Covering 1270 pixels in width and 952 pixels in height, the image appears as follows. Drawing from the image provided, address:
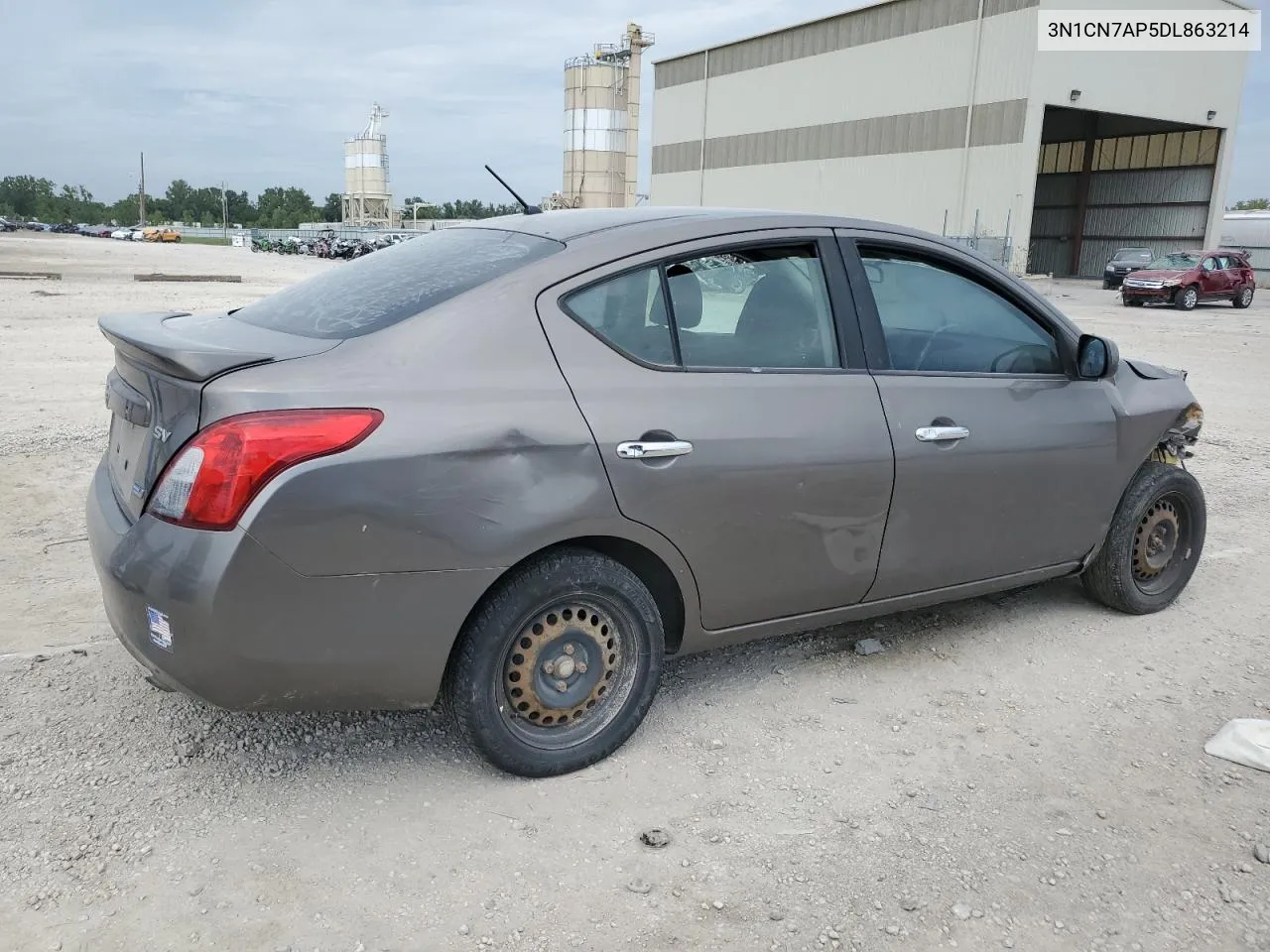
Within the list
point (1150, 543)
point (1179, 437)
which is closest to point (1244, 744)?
point (1150, 543)

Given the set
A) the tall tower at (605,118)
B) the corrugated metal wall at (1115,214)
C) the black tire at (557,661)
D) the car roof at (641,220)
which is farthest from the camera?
the tall tower at (605,118)

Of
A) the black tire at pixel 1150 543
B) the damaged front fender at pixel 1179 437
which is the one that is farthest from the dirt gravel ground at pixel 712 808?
the damaged front fender at pixel 1179 437

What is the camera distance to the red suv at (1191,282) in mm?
27188

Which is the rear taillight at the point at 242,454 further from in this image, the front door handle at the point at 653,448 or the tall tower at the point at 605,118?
the tall tower at the point at 605,118

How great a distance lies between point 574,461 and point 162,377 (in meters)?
1.13

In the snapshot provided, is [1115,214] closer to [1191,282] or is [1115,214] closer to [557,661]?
[1191,282]

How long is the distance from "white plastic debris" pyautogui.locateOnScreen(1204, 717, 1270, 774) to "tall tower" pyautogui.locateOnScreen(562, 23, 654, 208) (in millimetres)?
74154

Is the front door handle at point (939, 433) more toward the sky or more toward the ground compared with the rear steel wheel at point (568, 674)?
more toward the sky

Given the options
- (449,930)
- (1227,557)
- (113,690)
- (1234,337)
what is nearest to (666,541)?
(449,930)

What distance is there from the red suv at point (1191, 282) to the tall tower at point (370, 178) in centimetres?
8819

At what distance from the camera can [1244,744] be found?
132 inches

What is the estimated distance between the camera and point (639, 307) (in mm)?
3094

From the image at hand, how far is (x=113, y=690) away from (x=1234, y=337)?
68.0 ft

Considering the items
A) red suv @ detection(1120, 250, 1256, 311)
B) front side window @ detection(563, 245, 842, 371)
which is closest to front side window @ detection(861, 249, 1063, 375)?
front side window @ detection(563, 245, 842, 371)
